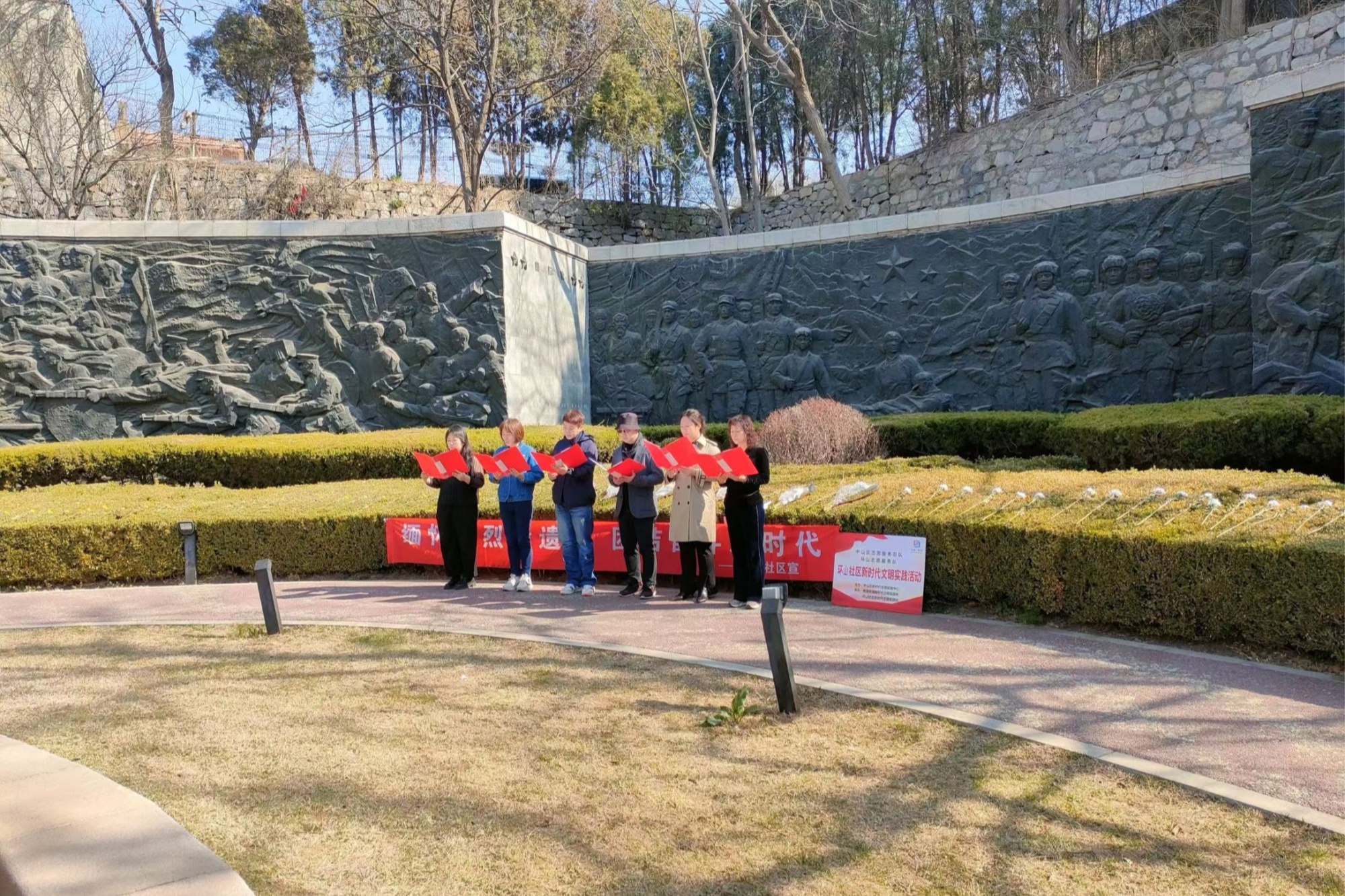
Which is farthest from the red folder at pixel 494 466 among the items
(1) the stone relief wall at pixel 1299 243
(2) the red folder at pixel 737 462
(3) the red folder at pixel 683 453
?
(1) the stone relief wall at pixel 1299 243

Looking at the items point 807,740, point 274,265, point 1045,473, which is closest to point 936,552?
point 1045,473

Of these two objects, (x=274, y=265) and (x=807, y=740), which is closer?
(x=807, y=740)

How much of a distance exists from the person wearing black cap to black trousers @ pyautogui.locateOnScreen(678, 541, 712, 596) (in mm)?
312

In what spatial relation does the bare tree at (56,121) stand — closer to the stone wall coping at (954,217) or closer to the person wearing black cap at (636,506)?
the stone wall coping at (954,217)

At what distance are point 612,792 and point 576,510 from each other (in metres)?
4.19

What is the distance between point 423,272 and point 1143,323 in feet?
34.1

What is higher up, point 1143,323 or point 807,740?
point 1143,323

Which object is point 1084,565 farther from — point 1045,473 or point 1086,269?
point 1086,269

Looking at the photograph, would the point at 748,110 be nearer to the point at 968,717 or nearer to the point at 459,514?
the point at 459,514

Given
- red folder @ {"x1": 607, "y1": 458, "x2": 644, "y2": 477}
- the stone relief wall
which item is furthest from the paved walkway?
the stone relief wall

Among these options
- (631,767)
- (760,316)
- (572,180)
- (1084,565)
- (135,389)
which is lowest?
(631,767)

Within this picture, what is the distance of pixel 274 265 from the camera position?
14719 mm

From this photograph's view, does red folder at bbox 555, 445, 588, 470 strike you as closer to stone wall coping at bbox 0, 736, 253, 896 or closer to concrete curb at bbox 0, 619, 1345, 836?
concrete curb at bbox 0, 619, 1345, 836

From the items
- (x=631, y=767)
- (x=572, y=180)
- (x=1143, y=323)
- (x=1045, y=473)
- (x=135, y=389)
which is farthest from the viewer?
(x=572, y=180)
